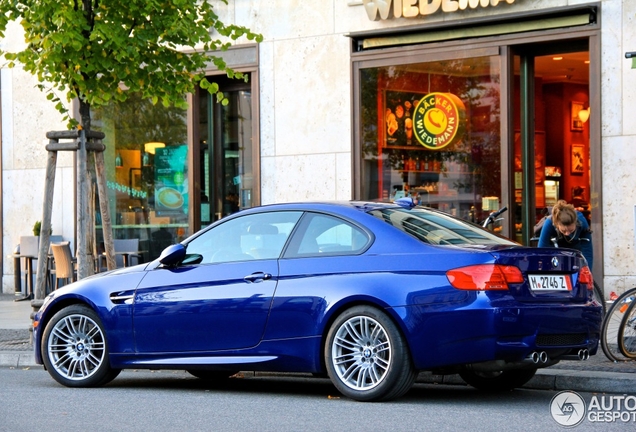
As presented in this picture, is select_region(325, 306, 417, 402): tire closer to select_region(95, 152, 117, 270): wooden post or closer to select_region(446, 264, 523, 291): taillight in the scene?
select_region(446, 264, 523, 291): taillight

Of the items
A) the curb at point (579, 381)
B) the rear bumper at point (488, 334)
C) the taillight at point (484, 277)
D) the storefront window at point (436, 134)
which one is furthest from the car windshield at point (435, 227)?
the storefront window at point (436, 134)

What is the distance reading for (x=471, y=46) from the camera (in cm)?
1577

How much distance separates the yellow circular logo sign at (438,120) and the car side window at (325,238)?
25.7 feet

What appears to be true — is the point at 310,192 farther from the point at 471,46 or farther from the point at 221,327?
the point at 221,327

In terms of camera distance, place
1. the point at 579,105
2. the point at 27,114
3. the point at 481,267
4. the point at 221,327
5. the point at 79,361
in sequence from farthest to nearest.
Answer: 1. the point at 27,114
2. the point at 579,105
3. the point at 79,361
4. the point at 221,327
5. the point at 481,267

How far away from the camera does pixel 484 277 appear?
758 cm

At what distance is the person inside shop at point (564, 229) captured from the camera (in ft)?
38.1

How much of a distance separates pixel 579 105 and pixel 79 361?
851cm

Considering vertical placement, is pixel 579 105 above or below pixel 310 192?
above

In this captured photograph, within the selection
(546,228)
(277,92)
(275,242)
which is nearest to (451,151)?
(277,92)

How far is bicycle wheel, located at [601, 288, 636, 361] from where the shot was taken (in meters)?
9.93

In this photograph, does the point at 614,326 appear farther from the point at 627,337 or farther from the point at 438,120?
the point at 438,120

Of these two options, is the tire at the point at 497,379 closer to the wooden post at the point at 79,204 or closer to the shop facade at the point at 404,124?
the wooden post at the point at 79,204

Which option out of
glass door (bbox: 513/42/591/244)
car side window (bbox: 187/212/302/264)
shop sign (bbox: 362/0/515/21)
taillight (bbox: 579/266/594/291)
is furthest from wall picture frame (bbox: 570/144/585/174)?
car side window (bbox: 187/212/302/264)
